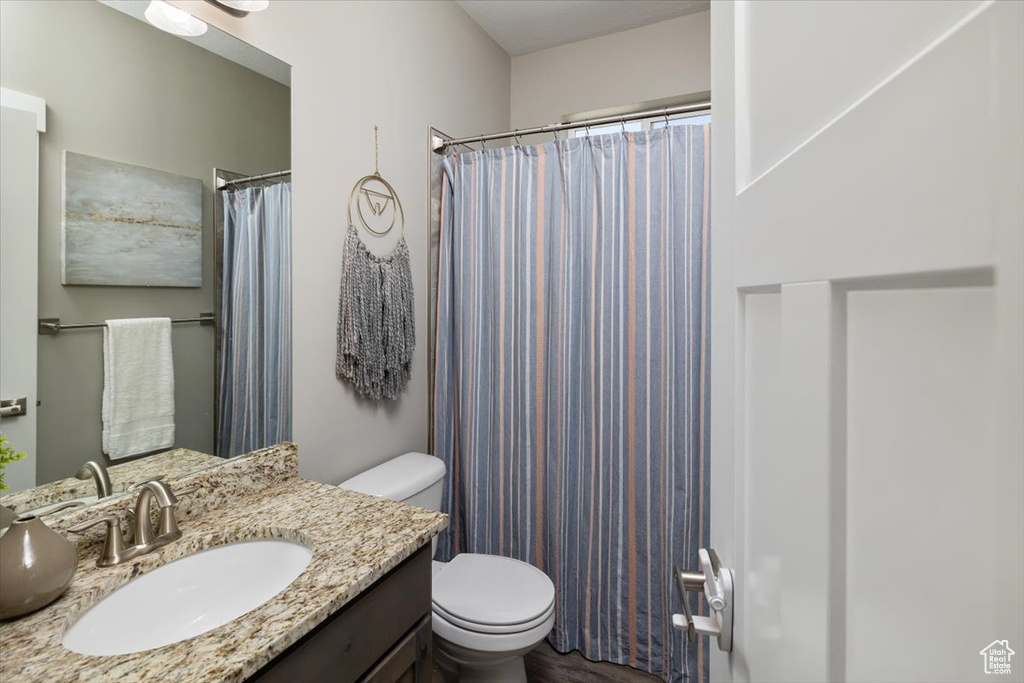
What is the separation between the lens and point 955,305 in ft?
0.70

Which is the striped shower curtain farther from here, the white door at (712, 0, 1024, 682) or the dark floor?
the white door at (712, 0, 1024, 682)

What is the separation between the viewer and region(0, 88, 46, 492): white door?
2.95 ft

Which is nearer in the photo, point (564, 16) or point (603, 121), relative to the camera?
point (603, 121)

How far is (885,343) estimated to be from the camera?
274mm

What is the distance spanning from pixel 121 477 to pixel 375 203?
1120mm

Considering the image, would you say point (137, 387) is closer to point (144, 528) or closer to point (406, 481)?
point (144, 528)

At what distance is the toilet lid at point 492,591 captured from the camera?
1455 millimetres

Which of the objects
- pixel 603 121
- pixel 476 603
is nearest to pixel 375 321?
pixel 476 603

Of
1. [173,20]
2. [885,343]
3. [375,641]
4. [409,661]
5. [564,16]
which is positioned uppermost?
[564,16]

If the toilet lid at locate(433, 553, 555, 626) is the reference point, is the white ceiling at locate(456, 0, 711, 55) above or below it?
above

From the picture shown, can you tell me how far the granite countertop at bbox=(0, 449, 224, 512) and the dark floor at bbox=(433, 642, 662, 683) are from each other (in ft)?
3.93

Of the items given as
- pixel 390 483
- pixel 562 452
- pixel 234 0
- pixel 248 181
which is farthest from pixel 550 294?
pixel 234 0

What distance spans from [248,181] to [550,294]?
108cm

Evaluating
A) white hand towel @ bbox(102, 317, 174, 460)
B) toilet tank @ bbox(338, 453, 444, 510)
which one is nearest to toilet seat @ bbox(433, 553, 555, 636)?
toilet tank @ bbox(338, 453, 444, 510)
